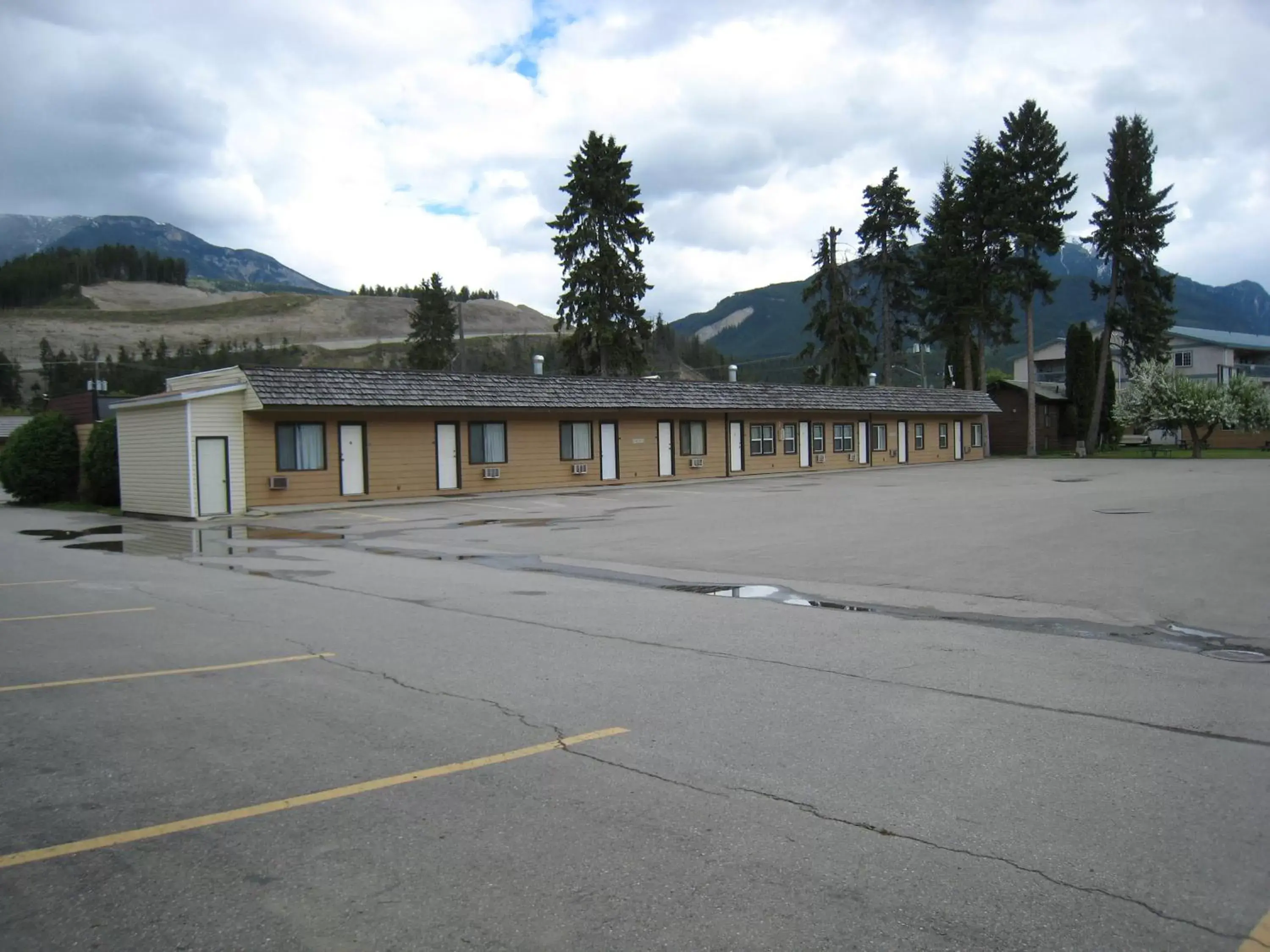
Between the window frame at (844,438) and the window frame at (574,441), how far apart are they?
16.3 metres

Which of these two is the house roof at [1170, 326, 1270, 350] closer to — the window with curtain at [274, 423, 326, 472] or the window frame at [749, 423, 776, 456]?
the window frame at [749, 423, 776, 456]

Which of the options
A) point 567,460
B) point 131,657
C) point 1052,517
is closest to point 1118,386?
point 567,460

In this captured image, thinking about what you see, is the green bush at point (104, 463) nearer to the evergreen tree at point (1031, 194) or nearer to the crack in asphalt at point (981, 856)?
the crack in asphalt at point (981, 856)

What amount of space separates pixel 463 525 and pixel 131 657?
46.7 feet

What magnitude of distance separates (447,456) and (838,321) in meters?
36.8

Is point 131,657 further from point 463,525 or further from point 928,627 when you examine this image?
point 463,525

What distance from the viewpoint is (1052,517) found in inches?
811

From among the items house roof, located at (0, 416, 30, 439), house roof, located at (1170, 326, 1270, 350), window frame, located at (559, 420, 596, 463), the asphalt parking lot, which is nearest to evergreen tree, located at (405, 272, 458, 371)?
house roof, located at (0, 416, 30, 439)

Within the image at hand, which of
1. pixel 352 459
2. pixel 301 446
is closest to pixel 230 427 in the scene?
pixel 301 446

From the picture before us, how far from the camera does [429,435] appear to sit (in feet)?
107

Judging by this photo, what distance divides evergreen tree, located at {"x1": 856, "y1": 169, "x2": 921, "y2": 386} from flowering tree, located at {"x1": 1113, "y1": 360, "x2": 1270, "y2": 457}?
1575 centimetres

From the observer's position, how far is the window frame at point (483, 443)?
111 feet

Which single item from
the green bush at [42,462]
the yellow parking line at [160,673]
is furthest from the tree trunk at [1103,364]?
the yellow parking line at [160,673]

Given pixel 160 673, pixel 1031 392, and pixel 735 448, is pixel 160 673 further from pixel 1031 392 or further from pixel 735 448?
pixel 1031 392
